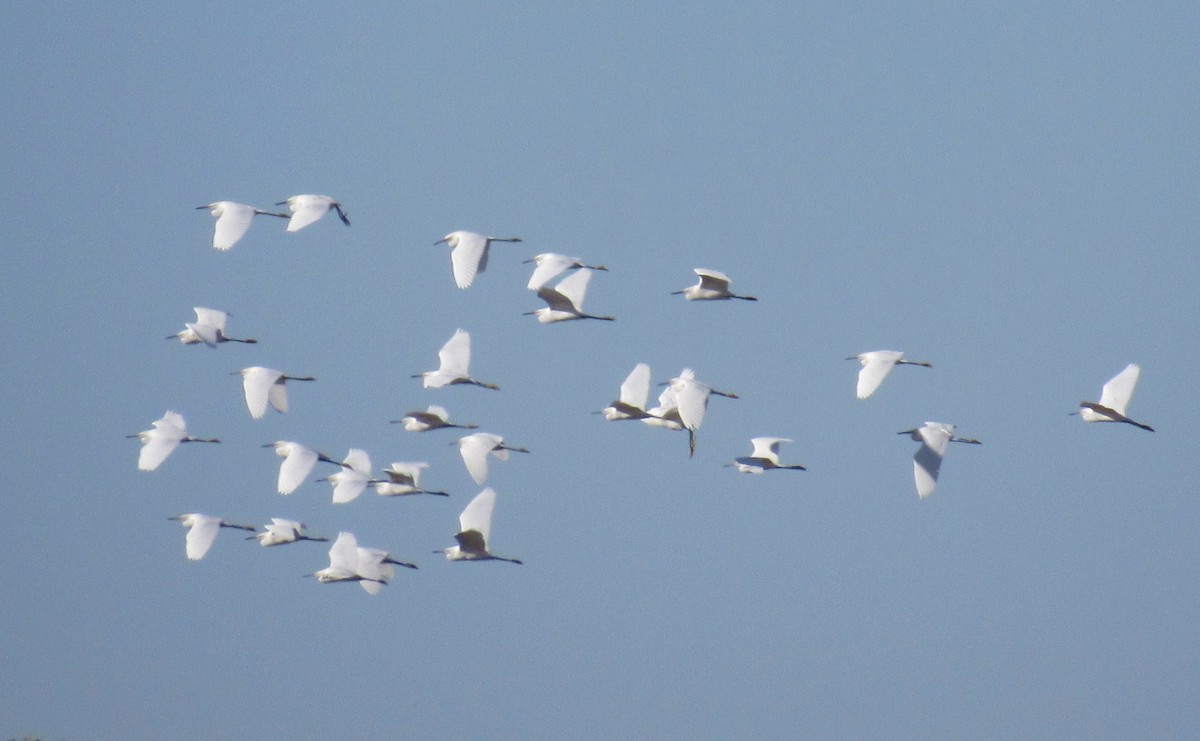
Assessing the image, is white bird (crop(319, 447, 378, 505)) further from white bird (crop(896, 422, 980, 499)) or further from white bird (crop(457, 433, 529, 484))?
white bird (crop(896, 422, 980, 499))

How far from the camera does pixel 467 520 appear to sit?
31.6 m

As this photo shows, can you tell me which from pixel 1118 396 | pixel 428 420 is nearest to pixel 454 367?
pixel 428 420

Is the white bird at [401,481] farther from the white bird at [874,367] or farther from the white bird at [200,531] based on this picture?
the white bird at [874,367]

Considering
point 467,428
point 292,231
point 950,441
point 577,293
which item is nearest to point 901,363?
point 950,441

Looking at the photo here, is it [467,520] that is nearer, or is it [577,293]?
[467,520]

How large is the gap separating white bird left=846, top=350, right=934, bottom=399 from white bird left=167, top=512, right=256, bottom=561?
1239 centimetres

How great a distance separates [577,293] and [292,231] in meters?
5.28

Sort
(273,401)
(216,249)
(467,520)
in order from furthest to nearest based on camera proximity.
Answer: (273,401), (216,249), (467,520)

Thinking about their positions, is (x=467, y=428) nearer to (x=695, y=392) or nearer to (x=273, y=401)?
(x=273, y=401)

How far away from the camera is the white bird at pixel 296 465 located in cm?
3328

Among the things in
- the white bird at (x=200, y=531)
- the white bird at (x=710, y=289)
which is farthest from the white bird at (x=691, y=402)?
the white bird at (x=200, y=531)

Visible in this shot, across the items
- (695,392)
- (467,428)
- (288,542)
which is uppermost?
(695,392)

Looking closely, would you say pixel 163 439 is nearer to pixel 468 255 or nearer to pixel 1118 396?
pixel 468 255

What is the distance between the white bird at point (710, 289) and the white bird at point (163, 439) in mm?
9660
